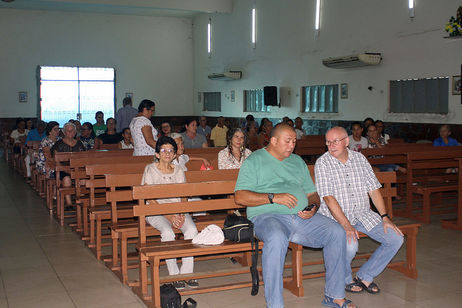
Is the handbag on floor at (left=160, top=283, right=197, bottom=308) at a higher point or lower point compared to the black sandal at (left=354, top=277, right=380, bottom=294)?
higher

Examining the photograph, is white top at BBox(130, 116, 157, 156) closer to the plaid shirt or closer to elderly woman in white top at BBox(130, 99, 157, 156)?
elderly woman in white top at BBox(130, 99, 157, 156)

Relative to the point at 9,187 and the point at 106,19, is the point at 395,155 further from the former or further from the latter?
the point at 106,19

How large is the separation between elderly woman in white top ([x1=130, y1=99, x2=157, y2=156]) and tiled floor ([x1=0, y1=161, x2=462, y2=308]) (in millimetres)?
1366

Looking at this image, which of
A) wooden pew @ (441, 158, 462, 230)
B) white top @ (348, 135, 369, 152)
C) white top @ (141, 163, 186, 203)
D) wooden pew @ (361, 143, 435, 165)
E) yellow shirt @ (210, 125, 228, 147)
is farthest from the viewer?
yellow shirt @ (210, 125, 228, 147)

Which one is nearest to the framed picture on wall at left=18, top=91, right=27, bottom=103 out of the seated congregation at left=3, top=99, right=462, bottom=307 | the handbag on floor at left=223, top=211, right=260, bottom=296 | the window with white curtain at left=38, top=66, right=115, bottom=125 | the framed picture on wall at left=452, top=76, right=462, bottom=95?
the window with white curtain at left=38, top=66, right=115, bottom=125

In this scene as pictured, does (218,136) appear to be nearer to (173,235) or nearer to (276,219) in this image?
(173,235)

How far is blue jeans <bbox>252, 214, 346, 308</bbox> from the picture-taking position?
3.83m

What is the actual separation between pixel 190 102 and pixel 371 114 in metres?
11.5

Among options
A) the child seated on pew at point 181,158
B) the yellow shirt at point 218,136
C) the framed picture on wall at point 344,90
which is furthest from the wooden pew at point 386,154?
the yellow shirt at point 218,136

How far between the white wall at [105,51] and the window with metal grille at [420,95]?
39.8ft

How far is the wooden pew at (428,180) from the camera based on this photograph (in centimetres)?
716

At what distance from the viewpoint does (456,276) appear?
4.88 m

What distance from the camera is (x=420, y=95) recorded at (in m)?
11.2

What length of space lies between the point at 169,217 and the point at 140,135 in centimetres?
235
